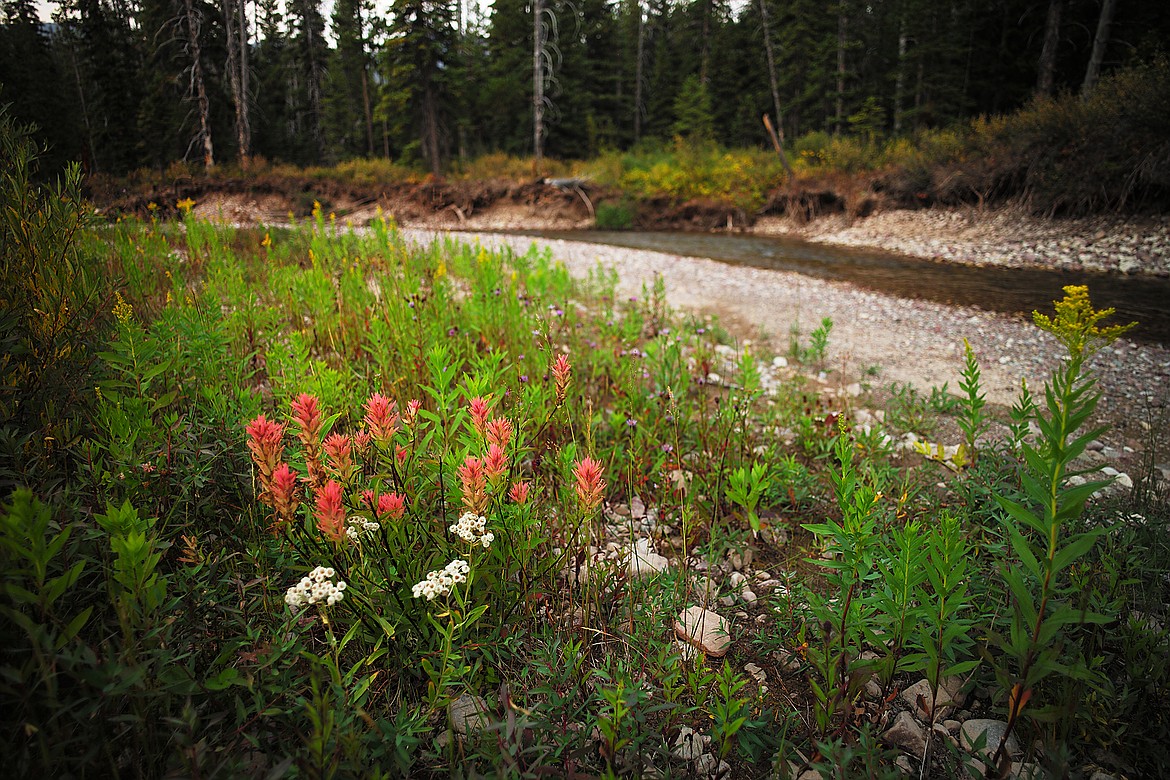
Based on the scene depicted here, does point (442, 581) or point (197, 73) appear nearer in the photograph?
point (442, 581)

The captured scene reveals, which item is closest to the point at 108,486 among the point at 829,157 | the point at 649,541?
the point at 649,541

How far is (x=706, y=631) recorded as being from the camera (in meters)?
1.98

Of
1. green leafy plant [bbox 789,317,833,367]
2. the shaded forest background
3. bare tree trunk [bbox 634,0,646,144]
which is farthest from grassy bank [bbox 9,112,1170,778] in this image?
bare tree trunk [bbox 634,0,646,144]

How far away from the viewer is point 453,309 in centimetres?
440

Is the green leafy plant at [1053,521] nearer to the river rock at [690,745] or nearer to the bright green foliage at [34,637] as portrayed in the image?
the river rock at [690,745]

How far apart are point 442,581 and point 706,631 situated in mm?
1148

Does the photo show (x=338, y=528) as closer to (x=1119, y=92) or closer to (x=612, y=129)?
(x=1119, y=92)

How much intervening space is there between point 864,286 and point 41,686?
10.9m

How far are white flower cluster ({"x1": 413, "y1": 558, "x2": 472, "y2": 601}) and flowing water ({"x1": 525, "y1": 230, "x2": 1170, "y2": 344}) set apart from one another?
28.4 ft

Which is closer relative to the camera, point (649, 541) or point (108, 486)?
point (108, 486)

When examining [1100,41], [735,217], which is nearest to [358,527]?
[735,217]

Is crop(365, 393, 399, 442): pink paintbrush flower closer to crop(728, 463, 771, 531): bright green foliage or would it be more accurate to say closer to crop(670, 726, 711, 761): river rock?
crop(670, 726, 711, 761): river rock

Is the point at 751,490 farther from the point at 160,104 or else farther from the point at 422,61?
the point at 160,104

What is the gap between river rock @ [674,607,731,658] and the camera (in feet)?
6.23
